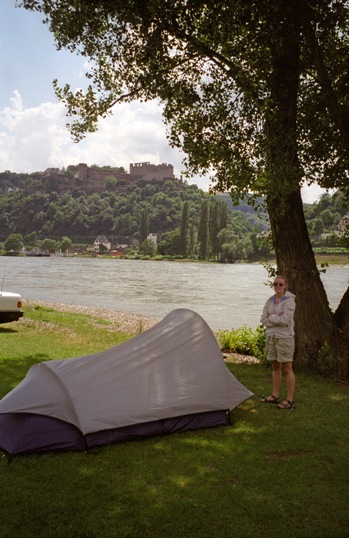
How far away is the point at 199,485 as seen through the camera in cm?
512

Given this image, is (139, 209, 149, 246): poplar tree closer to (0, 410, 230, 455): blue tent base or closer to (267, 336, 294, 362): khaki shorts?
(267, 336, 294, 362): khaki shorts

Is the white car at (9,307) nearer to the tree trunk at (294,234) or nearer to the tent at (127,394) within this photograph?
the tree trunk at (294,234)

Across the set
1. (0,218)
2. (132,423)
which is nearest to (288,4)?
(132,423)

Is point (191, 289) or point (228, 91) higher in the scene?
point (228, 91)

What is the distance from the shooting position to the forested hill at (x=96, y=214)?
15200cm

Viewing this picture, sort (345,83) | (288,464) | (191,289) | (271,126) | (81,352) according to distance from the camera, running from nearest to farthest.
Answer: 1. (288,464)
2. (271,126)
3. (345,83)
4. (81,352)
5. (191,289)

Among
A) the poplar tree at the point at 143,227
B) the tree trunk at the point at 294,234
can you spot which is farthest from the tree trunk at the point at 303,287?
the poplar tree at the point at 143,227

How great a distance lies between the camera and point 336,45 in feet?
37.6

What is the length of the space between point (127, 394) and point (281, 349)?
9.07 feet

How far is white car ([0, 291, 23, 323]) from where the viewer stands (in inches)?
559

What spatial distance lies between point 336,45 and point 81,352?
9470mm

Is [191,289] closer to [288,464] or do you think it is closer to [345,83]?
[345,83]

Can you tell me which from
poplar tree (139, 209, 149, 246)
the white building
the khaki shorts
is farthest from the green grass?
the white building

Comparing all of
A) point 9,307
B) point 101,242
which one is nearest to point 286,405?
point 9,307
